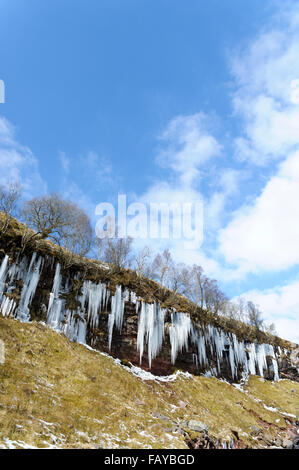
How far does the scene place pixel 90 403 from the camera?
1314cm

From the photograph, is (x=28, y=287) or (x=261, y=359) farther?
(x=261, y=359)

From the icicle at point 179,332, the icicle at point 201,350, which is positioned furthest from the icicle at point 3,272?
the icicle at point 201,350

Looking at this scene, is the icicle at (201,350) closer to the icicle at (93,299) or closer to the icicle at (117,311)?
the icicle at (117,311)

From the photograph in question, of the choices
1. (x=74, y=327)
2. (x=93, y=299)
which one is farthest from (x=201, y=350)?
(x=74, y=327)

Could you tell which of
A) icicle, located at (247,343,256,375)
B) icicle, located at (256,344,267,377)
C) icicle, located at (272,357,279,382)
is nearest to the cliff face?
icicle, located at (247,343,256,375)

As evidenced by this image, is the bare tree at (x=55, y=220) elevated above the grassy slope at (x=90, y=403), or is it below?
above

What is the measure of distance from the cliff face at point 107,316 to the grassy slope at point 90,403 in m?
1.56

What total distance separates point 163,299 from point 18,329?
52.8 feet

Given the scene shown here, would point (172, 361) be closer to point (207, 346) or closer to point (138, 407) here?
point (207, 346)

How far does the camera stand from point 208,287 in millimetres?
37406

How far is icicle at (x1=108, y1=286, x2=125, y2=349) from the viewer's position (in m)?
22.3

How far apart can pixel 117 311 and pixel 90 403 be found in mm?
10410

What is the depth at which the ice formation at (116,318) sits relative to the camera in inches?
715

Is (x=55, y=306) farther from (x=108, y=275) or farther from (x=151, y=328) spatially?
(x=151, y=328)
